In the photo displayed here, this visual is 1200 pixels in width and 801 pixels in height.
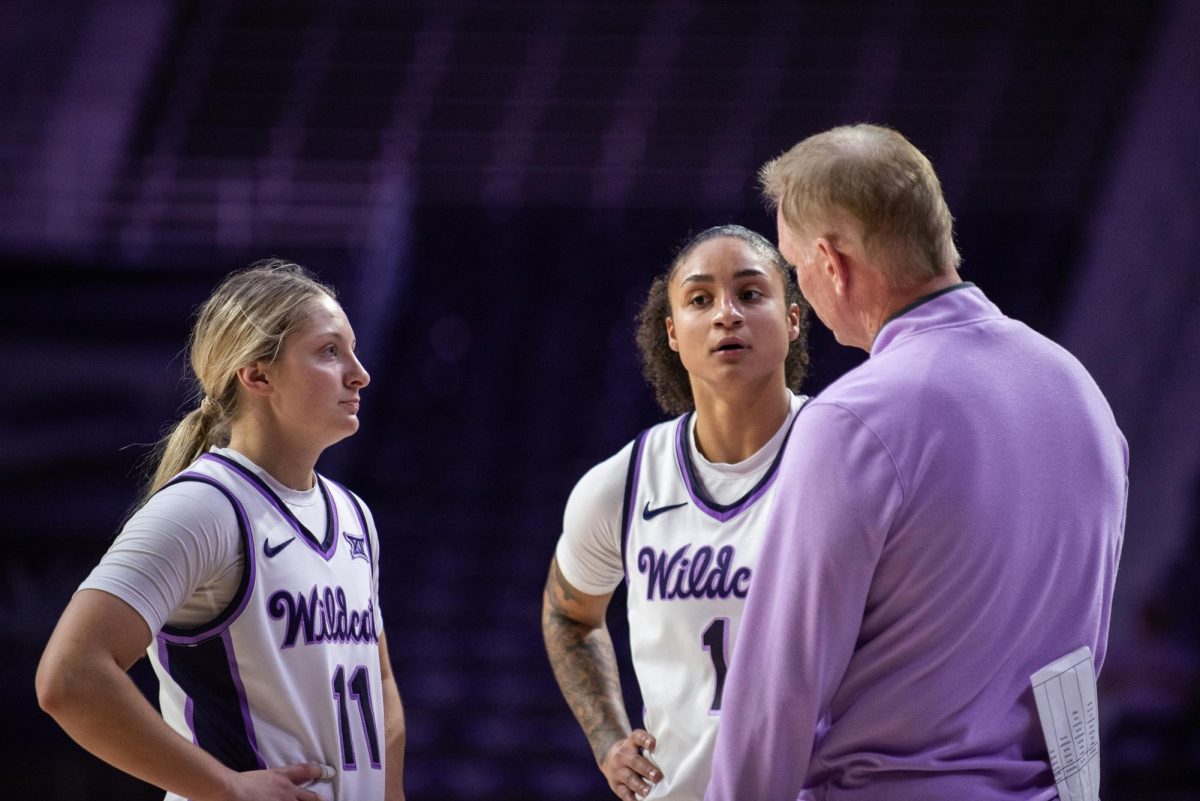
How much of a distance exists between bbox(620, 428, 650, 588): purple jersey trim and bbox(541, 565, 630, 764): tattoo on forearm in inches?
9.6

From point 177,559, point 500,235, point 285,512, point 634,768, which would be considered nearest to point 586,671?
point 634,768

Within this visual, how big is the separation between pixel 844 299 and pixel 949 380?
212mm

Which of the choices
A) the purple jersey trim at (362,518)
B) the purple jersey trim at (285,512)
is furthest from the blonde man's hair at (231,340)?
the purple jersey trim at (362,518)

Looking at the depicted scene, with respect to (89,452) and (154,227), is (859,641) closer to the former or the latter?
(89,452)

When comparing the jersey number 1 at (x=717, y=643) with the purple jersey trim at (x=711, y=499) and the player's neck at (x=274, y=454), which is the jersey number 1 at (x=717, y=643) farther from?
the player's neck at (x=274, y=454)

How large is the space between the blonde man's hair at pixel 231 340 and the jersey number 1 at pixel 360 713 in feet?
1.59

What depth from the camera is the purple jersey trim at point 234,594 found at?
217 centimetres

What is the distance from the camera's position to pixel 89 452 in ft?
23.2

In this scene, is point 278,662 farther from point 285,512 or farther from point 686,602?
point 686,602

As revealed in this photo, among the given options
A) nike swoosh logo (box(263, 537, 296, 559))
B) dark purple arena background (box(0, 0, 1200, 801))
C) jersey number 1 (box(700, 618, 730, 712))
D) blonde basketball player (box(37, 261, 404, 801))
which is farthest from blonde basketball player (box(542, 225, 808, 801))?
dark purple arena background (box(0, 0, 1200, 801))

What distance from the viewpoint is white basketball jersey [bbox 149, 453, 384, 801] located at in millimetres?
2180

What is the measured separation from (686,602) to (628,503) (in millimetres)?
305

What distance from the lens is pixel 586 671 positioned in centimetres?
297

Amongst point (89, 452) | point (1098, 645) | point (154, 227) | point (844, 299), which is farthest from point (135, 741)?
point (154, 227)
